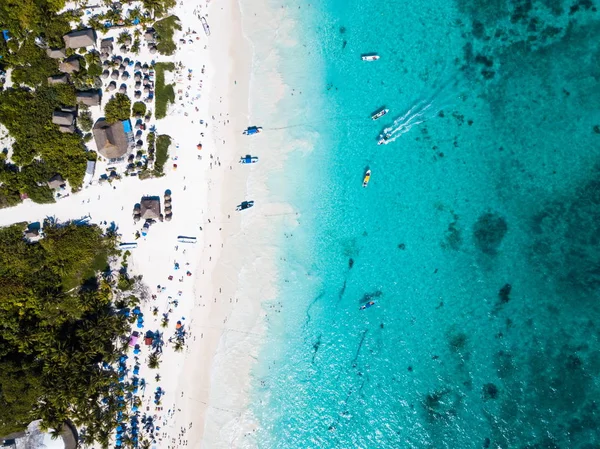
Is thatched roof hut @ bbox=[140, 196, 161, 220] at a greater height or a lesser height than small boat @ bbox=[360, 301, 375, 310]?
greater

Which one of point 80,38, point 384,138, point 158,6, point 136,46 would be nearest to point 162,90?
point 136,46

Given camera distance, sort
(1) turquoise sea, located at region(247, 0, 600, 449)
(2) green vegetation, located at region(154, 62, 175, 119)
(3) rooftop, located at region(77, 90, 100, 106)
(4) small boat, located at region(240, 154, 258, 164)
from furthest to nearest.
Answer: (4) small boat, located at region(240, 154, 258, 164) < (2) green vegetation, located at region(154, 62, 175, 119) < (3) rooftop, located at region(77, 90, 100, 106) < (1) turquoise sea, located at region(247, 0, 600, 449)

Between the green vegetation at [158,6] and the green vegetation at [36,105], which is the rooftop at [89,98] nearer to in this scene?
the green vegetation at [36,105]

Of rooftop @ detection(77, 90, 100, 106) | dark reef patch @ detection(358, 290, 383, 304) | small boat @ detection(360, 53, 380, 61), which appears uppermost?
small boat @ detection(360, 53, 380, 61)

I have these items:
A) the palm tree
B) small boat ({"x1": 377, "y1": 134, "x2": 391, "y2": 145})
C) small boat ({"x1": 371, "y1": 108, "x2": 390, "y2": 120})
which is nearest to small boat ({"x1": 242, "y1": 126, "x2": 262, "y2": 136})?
small boat ({"x1": 371, "y1": 108, "x2": 390, "y2": 120})

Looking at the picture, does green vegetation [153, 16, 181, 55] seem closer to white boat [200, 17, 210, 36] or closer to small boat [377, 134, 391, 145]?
white boat [200, 17, 210, 36]

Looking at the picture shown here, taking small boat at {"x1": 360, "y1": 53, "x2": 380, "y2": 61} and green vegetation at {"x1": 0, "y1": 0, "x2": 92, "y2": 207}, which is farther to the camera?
small boat at {"x1": 360, "y1": 53, "x2": 380, "y2": 61}

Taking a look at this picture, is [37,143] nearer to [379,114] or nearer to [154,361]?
[154,361]

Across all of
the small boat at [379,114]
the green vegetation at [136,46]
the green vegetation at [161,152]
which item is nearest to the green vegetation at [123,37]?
the green vegetation at [136,46]
